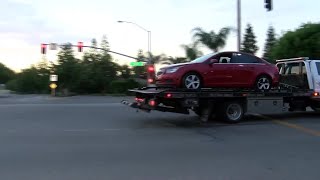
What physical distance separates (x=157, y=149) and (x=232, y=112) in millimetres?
5865

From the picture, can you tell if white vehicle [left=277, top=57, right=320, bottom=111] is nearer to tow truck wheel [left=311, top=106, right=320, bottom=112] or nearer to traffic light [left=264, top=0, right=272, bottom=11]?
tow truck wheel [left=311, top=106, right=320, bottom=112]

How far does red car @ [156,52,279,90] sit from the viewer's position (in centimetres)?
1472

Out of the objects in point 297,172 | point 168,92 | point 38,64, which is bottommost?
point 297,172

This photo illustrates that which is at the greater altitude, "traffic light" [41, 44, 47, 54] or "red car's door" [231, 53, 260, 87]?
"traffic light" [41, 44, 47, 54]

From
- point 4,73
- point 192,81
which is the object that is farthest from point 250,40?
point 192,81

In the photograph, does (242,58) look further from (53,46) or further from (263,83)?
(53,46)

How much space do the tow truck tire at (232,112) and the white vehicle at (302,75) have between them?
2814 mm

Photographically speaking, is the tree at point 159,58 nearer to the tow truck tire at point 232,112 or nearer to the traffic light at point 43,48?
the traffic light at point 43,48

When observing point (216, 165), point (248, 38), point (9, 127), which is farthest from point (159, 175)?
point (248, 38)

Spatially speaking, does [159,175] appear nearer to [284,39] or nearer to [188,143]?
[188,143]

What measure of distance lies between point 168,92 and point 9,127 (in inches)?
188

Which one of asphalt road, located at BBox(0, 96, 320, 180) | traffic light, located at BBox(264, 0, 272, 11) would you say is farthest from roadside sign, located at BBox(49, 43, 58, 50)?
asphalt road, located at BBox(0, 96, 320, 180)

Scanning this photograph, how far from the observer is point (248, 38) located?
4530 inches

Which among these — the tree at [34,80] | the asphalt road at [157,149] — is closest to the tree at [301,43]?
the asphalt road at [157,149]
